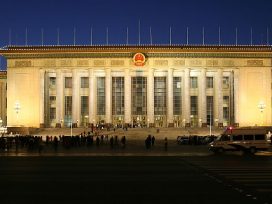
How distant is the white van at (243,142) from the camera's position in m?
44.8

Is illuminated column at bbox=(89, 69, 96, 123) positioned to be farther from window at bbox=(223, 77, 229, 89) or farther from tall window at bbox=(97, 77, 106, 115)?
window at bbox=(223, 77, 229, 89)

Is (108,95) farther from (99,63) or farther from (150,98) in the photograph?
(150,98)

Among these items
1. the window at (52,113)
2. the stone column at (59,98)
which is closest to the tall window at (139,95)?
the stone column at (59,98)

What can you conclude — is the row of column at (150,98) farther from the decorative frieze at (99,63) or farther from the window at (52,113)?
the decorative frieze at (99,63)

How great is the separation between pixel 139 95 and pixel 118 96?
371 centimetres

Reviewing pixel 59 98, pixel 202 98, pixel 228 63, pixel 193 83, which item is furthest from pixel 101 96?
pixel 228 63

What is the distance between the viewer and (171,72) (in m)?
99.2

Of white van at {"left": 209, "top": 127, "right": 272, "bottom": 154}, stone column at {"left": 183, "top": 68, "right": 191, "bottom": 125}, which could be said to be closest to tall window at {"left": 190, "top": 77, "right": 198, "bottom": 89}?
stone column at {"left": 183, "top": 68, "right": 191, "bottom": 125}
